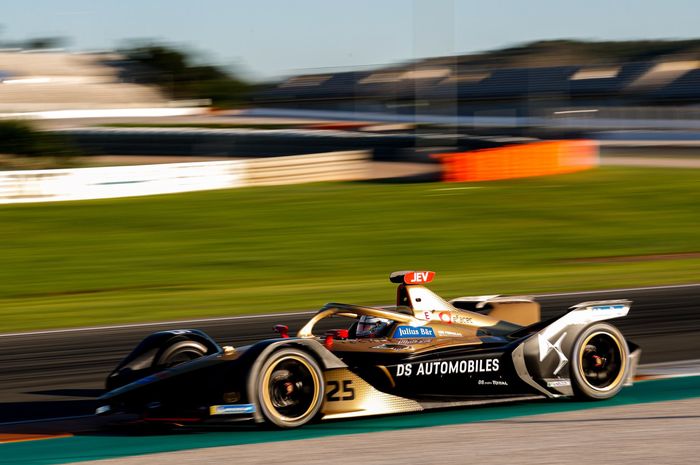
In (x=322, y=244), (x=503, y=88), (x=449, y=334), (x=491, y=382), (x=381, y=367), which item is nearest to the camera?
(x=381, y=367)

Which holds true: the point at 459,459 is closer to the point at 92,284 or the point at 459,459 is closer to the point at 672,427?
the point at 672,427

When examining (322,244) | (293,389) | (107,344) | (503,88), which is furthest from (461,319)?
(503,88)

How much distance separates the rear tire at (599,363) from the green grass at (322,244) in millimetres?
5921

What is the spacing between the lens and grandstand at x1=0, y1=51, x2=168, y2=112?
63.9 metres

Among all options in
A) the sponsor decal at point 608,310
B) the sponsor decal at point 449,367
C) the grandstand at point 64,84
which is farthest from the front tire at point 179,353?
the grandstand at point 64,84

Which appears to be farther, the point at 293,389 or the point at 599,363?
the point at 599,363

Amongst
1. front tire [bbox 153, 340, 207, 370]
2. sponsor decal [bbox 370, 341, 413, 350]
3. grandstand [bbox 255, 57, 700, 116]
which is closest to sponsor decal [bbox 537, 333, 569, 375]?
sponsor decal [bbox 370, 341, 413, 350]

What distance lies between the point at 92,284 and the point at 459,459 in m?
11.1

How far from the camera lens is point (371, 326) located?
7184 millimetres

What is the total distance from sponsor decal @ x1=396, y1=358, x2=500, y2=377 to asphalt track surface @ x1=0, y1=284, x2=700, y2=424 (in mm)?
2538

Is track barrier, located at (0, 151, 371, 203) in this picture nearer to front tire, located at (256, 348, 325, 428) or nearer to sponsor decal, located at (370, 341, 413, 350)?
sponsor decal, located at (370, 341, 413, 350)

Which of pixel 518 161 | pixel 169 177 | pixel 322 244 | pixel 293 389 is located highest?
pixel 518 161

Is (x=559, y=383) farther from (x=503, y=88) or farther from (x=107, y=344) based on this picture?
(x=503, y=88)

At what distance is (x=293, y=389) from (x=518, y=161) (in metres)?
22.5
